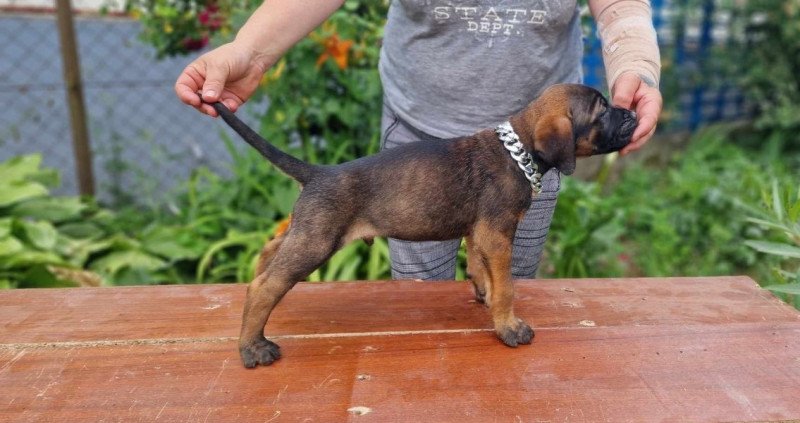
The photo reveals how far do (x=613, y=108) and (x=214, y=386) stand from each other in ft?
4.81

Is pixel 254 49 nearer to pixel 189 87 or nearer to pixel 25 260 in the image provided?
pixel 189 87

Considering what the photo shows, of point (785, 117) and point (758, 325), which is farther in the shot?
point (785, 117)

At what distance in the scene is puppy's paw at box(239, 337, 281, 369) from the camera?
7.52ft

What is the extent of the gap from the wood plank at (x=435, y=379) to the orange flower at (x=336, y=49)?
2.26m

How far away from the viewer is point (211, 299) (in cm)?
285

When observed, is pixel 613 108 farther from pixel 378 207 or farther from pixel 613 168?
pixel 613 168

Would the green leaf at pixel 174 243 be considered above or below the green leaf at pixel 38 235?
below

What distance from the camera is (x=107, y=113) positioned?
22.6 ft

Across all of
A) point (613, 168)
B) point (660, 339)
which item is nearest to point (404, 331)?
point (660, 339)

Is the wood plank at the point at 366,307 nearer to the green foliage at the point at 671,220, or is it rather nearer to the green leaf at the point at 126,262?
the green foliage at the point at 671,220

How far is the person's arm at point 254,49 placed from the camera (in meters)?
2.38

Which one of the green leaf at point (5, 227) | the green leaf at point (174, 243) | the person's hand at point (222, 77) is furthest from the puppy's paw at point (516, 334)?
the green leaf at point (5, 227)

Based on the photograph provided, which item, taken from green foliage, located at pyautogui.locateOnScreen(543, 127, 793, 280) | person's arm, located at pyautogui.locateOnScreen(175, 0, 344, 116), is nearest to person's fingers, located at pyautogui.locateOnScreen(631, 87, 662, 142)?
person's arm, located at pyautogui.locateOnScreen(175, 0, 344, 116)

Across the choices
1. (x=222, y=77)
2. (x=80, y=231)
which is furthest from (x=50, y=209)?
(x=222, y=77)
